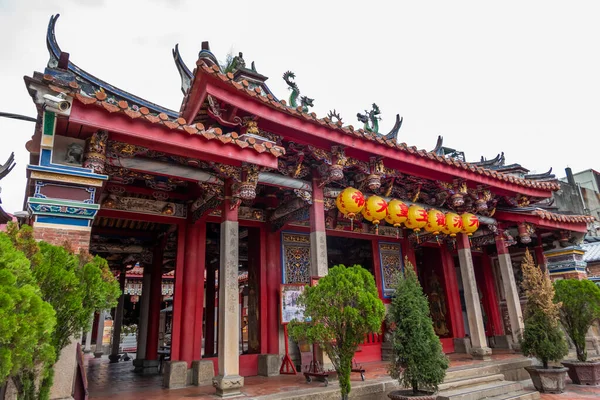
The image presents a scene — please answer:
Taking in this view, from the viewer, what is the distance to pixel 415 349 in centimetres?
494

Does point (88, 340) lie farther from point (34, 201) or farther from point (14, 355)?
point (14, 355)

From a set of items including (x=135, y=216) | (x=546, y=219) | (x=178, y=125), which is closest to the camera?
(x=178, y=125)

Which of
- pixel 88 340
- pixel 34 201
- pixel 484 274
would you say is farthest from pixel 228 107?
pixel 88 340

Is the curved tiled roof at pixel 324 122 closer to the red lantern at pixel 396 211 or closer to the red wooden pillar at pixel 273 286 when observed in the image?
the red lantern at pixel 396 211

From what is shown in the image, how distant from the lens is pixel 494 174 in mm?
8750

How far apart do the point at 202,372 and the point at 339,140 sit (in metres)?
4.79

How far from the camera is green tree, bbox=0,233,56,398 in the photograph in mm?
1999

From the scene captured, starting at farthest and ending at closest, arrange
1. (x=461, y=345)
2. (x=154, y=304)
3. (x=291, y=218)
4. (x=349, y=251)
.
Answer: (x=349, y=251)
(x=461, y=345)
(x=154, y=304)
(x=291, y=218)

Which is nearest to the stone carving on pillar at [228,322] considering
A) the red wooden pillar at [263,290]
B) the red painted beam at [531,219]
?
the red wooden pillar at [263,290]

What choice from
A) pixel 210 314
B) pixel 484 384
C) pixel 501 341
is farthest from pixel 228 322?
pixel 501 341

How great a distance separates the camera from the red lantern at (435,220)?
8.23 meters

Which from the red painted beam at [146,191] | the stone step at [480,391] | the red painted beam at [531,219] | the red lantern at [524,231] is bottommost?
the stone step at [480,391]

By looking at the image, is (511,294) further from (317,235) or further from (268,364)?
(268,364)

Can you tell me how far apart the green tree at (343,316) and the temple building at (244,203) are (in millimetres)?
1422
